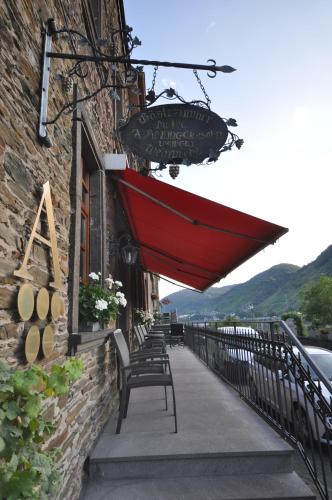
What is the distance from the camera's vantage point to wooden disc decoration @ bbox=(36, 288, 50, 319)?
184 cm

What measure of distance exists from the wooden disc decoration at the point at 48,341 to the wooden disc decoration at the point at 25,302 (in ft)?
0.74

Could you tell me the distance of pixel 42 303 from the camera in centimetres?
189

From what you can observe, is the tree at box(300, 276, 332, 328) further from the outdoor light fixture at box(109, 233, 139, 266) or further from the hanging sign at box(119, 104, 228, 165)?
the hanging sign at box(119, 104, 228, 165)

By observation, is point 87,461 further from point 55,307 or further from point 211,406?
point 211,406

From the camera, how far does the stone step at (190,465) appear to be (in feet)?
8.68

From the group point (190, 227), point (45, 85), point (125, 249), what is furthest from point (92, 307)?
point (125, 249)

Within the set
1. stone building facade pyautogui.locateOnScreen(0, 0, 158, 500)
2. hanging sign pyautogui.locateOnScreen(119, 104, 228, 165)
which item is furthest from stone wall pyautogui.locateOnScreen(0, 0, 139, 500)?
hanging sign pyautogui.locateOnScreen(119, 104, 228, 165)

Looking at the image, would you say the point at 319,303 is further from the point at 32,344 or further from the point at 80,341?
the point at 32,344

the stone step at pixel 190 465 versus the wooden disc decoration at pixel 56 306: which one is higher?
the wooden disc decoration at pixel 56 306

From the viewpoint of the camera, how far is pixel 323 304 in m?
30.5

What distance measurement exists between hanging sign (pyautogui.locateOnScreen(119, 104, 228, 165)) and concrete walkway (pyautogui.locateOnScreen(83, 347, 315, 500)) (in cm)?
242

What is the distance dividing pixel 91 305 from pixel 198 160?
166 cm

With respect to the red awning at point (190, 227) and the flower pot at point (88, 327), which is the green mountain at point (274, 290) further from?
the flower pot at point (88, 327)

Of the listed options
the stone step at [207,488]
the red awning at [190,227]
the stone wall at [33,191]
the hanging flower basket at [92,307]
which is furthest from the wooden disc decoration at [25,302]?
the red awning at [190,227]
